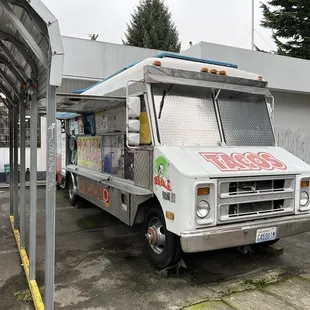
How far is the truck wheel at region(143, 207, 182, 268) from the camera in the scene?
4.15 m

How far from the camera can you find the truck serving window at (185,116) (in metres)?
4.43

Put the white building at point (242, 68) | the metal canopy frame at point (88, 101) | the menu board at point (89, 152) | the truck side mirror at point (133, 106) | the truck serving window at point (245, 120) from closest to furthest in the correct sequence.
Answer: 1. the truck side mirror at point (133, 106)
2. the metal canopy frame at point (88, 101)
3. the truck serving window at point (245, 120)
4. the menu board at point (89, 152)
5. the white building at point (242, 68)

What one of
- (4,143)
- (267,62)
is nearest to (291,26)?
(267,62)

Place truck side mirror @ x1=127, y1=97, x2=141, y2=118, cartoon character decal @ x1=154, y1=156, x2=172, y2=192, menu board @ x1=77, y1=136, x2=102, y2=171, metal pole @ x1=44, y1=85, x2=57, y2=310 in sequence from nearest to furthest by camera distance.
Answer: metal pole @ x1=44, y1=85, x2=57, y2=310
cartoon character decal @ x1=154, y1=156, x2=172, y2=192
truck side mirror @ x1=127, y1=97, x2=141, y2=118
menu board @ x1=77, y1=136, x2=102, y2=171

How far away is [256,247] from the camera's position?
535 cm

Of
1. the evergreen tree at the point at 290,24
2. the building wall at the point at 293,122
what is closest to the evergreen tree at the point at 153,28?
the evergreen tree at the point at 290,24

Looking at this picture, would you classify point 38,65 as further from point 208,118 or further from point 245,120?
point 245,120

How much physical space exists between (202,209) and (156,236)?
0.91m

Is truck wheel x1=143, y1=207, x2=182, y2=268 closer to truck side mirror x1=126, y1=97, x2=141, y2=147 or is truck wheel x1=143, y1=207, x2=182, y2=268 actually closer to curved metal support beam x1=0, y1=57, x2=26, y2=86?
truck side mirror x1=126, y1=97, x2=141, y2=147

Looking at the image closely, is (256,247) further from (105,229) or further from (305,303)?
(105,229)

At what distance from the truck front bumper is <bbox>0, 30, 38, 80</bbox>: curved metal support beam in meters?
2.40

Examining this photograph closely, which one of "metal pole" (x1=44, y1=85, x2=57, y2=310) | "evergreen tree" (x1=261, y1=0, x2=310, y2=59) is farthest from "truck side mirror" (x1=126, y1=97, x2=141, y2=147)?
"evergreen tree" (x1=261, y1=0, x2=310, y2=59)

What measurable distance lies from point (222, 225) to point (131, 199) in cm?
152

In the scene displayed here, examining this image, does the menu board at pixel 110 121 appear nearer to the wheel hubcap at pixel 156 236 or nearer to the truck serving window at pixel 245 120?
the truck serving window at pixel 245 120
